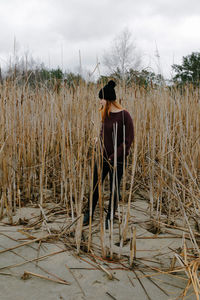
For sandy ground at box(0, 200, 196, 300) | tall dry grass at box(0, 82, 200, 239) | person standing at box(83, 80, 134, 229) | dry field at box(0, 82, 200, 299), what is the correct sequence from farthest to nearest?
person standing at box(83, 80, 134, 229)
tall dry grass at box(0, 82, 200, 239)
dry field at box(0, 82, 200, 299)
sandy ground at box(0, 200, 196, 300)

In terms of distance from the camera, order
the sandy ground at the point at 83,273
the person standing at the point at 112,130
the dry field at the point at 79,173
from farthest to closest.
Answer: the person standing at the point at 112,130
the dry field at the point at 79,173
the sandy ground at the point at 83,273

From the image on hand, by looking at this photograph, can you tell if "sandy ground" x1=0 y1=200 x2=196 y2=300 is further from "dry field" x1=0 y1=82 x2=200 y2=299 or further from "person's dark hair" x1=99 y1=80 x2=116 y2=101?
"person's dark hair" x1=99 y1=80 x2=116 y2=101

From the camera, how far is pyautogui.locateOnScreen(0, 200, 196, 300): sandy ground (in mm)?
864

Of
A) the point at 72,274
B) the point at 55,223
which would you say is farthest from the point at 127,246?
the point at 55,223

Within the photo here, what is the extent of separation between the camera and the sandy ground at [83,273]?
2.84 ft

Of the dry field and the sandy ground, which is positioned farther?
the dry field

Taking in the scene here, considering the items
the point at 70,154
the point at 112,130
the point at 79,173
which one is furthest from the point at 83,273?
the point at 112,130

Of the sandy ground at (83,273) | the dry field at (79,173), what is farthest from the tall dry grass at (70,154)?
the sandy ground at (83,273)

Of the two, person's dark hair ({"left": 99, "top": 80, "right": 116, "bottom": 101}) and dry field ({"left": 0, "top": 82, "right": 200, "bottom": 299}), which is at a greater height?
person's dark hair ({"left": 99, "top": 80, "right": 116, "bottom": 101})

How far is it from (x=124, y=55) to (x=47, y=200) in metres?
15.4

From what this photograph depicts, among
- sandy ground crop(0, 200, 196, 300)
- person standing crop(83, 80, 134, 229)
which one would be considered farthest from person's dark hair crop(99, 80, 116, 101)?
sandy ground crop(0, 200, 196, 300)

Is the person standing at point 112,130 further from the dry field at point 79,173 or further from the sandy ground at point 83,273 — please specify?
the sandy ground at point 83,273

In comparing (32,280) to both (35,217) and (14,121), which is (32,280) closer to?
(35,217)

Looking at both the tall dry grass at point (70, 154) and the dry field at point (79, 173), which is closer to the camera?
the dry field at point (79, 173)
